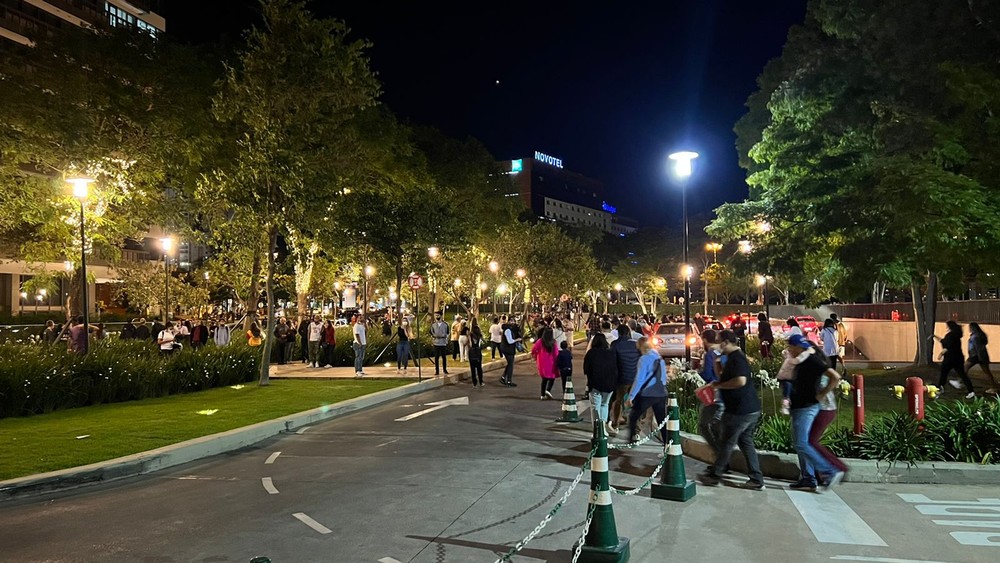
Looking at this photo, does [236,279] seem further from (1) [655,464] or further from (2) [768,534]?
(2) [768,534]

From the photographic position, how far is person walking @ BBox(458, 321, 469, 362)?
23.5m

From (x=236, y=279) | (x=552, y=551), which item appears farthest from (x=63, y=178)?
(x=552, y=551)

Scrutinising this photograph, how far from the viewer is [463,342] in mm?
24547

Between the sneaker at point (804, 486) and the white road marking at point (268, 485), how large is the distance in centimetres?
562

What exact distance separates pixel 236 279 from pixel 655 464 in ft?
106

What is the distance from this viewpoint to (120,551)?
6.31m

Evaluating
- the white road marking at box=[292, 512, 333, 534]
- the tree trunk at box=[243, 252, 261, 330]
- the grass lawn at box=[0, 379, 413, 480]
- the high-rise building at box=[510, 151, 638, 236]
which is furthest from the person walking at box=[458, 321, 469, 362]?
the high-rise building at box=[510, 151, 638, 236]

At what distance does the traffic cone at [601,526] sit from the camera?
5.48 m

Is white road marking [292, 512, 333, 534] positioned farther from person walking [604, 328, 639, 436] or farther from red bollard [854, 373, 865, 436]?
red bollard [854, 373, 865, 436]

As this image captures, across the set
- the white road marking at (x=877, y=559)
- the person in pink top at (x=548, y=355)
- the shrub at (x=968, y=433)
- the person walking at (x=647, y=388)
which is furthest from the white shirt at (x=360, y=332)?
the white road marking at (x=877, y=559)

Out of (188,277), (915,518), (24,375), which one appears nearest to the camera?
(915,518)

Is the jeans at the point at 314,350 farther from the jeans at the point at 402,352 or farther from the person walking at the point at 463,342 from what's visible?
the person walking at the point at 463,342

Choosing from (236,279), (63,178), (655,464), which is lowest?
(655,464)

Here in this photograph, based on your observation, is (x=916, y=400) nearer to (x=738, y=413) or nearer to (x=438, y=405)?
(x=738, y=413)
